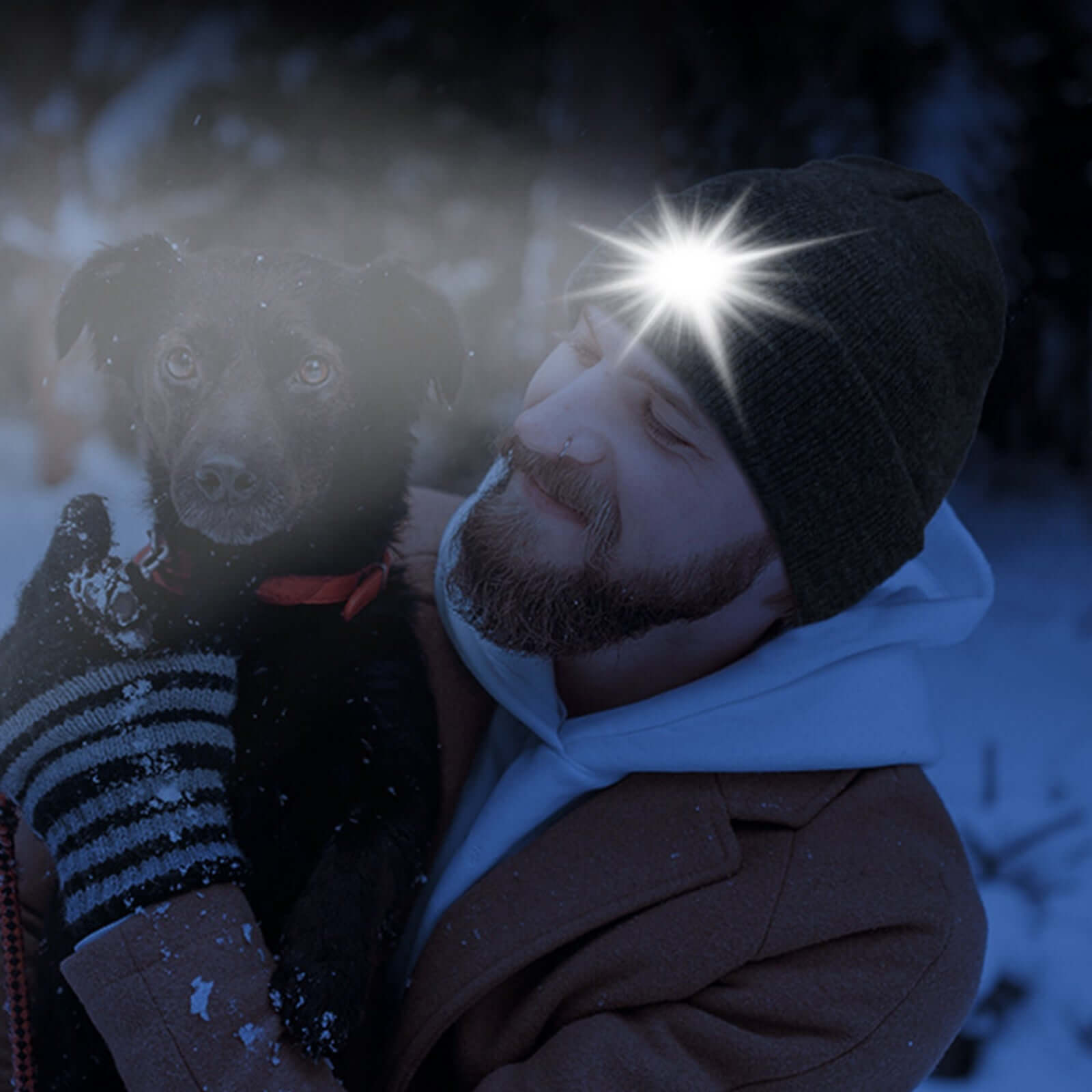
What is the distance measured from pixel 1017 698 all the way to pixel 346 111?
1.73 metres

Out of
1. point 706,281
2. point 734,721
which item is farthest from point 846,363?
point 734,721

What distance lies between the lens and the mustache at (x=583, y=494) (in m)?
0.84

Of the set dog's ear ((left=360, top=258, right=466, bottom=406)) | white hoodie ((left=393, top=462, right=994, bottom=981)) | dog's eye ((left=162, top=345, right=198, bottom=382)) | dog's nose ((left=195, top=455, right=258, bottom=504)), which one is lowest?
white hoodie ((left=393, top=462, right=994, bottom=981))

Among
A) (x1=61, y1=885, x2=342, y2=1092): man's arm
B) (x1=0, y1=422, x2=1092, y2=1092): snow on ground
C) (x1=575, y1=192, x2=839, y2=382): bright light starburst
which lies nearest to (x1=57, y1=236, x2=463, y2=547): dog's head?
(x1=575, y1=192, x2=839, y2=382): bright light starburst

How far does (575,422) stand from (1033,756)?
58.0 inches

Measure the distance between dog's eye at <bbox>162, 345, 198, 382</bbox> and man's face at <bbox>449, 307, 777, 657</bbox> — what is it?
34 centimetres

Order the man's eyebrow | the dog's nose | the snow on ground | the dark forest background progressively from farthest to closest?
1. the snow on ground
2. the dark forest background
3. the man's eyebrow
4. the dog's nose

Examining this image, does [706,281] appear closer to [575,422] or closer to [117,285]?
[575,422]

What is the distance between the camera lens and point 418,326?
0.91m

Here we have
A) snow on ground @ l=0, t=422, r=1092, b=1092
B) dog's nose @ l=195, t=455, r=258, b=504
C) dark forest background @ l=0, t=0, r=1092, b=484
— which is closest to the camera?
dog's nose @ l=195, t=455, r=258, b=504

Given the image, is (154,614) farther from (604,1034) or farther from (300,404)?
(604,1034)

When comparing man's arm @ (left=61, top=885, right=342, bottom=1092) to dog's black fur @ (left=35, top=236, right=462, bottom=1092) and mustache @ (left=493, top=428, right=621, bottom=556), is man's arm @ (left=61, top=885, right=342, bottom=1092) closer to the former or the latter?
dog's black fur @ (left=35, top=236, right=462, bottom=1092)

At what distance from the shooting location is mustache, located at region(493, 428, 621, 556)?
33.1 inches

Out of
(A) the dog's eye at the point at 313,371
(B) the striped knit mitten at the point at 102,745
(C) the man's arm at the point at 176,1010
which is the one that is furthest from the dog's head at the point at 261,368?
(C) the man's arm at the point at 176,1010
